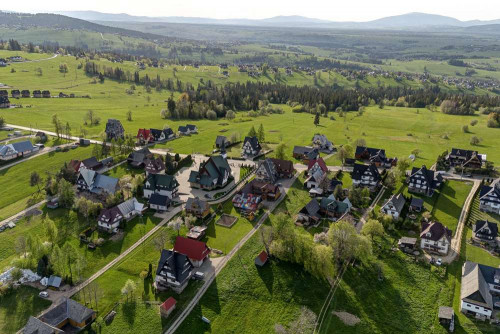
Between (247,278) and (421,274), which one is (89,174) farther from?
(421,274)

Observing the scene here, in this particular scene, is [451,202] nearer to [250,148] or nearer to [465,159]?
[465,159]

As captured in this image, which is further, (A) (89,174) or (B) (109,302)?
(A) (89,174)

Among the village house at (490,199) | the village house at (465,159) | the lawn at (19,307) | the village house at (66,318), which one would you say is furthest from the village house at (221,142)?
the village house at (66,318)

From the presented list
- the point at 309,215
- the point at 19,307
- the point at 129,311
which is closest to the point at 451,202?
the point at 309,215

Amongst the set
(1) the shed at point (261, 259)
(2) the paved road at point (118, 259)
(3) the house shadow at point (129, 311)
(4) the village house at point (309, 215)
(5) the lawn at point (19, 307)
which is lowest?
(5) the lawn at point (19, 307)

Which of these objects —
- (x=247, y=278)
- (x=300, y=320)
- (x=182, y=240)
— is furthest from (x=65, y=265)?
(x=300, y=320)

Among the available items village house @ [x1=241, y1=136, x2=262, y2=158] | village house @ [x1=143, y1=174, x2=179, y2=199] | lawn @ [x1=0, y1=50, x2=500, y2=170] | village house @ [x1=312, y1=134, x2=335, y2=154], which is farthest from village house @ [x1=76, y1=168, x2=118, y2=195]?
village house @ [x1=312, y1=134, x2=335, y2=154]

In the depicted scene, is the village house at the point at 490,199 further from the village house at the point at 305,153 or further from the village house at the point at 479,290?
the village house at the point at 305,153
